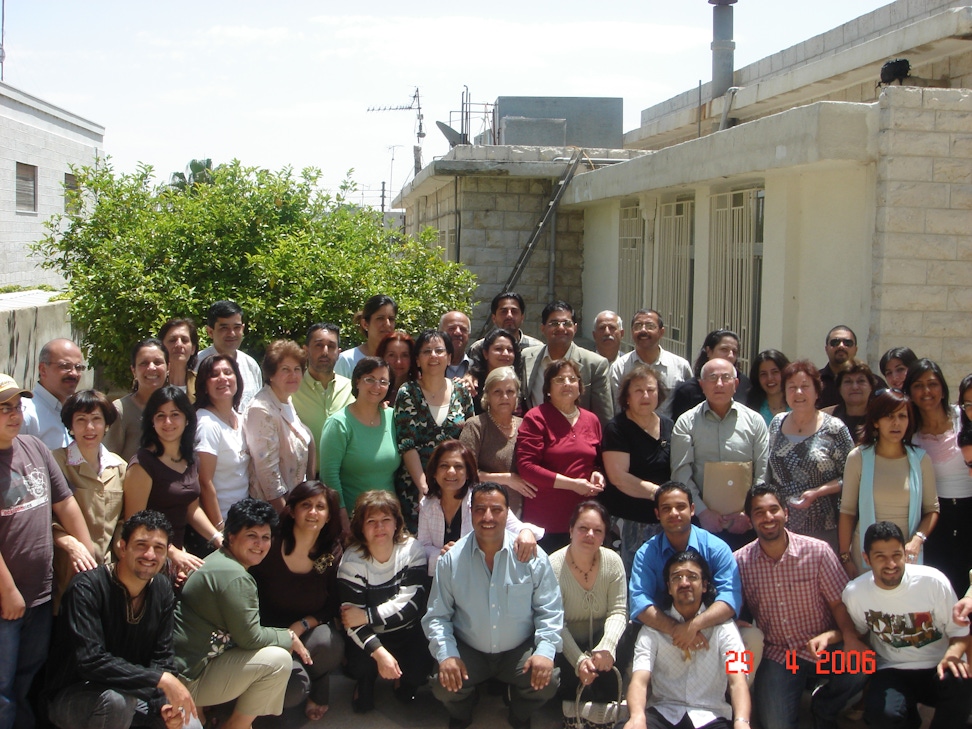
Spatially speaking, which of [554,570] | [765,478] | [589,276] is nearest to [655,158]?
[589,276]

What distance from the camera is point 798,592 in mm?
4582

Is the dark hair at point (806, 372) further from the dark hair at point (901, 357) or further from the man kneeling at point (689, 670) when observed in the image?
the man kneeling at point (689, 670)

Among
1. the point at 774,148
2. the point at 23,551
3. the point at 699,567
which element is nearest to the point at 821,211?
the point at 774,148

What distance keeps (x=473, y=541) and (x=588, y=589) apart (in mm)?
616

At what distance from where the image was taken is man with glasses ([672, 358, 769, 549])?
501cm

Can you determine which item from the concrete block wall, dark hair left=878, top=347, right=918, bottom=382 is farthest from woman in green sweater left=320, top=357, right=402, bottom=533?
the concrete block wall

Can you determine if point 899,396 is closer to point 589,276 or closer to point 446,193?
point 589,276

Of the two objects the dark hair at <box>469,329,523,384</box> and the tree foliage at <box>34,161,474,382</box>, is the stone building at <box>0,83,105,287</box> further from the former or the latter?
the dark hair at <box>469,329,523,384</box>

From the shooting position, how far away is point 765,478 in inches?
201

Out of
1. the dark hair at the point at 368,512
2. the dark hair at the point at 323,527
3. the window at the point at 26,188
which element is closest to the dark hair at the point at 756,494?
the dark hair at the point at 368,512

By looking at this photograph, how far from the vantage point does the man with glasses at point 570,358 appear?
19.4 feet

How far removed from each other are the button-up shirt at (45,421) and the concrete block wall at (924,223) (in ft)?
15.8

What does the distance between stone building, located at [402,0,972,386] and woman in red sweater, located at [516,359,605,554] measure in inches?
87.9

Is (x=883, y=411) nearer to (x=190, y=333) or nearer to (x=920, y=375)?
(x=920, y=375)
